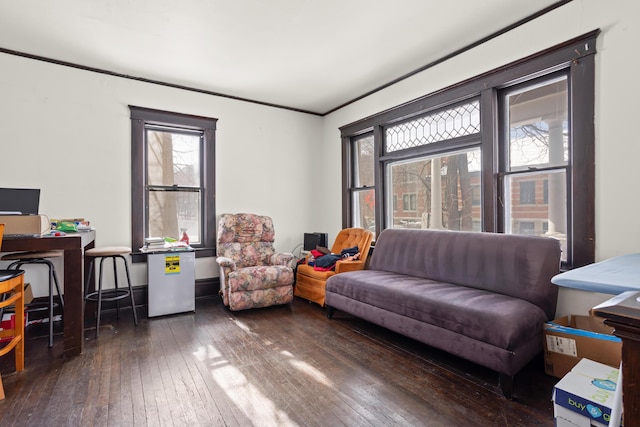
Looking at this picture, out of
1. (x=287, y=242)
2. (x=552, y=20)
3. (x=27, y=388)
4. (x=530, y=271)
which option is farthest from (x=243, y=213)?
(x=552, y=20)

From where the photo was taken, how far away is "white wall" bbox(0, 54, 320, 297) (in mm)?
3283

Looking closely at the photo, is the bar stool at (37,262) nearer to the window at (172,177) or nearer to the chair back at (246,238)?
the window at (172,177)

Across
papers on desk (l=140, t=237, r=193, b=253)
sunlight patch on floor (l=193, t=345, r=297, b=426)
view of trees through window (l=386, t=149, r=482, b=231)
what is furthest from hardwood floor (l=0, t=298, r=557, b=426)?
view of trees through window (l=386, t=149, r=482, b=231)

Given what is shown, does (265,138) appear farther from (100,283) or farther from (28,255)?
(28,255)

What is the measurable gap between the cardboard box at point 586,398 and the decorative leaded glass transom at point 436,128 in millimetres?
2266

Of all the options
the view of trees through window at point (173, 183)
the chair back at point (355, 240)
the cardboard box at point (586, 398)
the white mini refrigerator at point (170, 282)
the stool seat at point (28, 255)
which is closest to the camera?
the cardboard box at point (586, 398)

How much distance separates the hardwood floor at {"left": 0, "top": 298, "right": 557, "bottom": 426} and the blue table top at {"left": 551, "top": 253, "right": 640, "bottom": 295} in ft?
3.40

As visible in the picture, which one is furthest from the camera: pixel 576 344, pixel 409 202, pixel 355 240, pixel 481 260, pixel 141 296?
pixel 355 240

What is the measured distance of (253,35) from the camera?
2947 mm

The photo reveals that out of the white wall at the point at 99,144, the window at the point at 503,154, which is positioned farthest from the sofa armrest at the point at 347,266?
the white wall at the point at 99,144

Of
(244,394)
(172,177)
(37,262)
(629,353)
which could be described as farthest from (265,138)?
(629,353)

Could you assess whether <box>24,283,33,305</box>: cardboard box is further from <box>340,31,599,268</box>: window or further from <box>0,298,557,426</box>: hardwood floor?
<box>340,31,599,268</box>: window

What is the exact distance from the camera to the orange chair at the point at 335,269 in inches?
149

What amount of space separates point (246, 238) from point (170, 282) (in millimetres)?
1101
